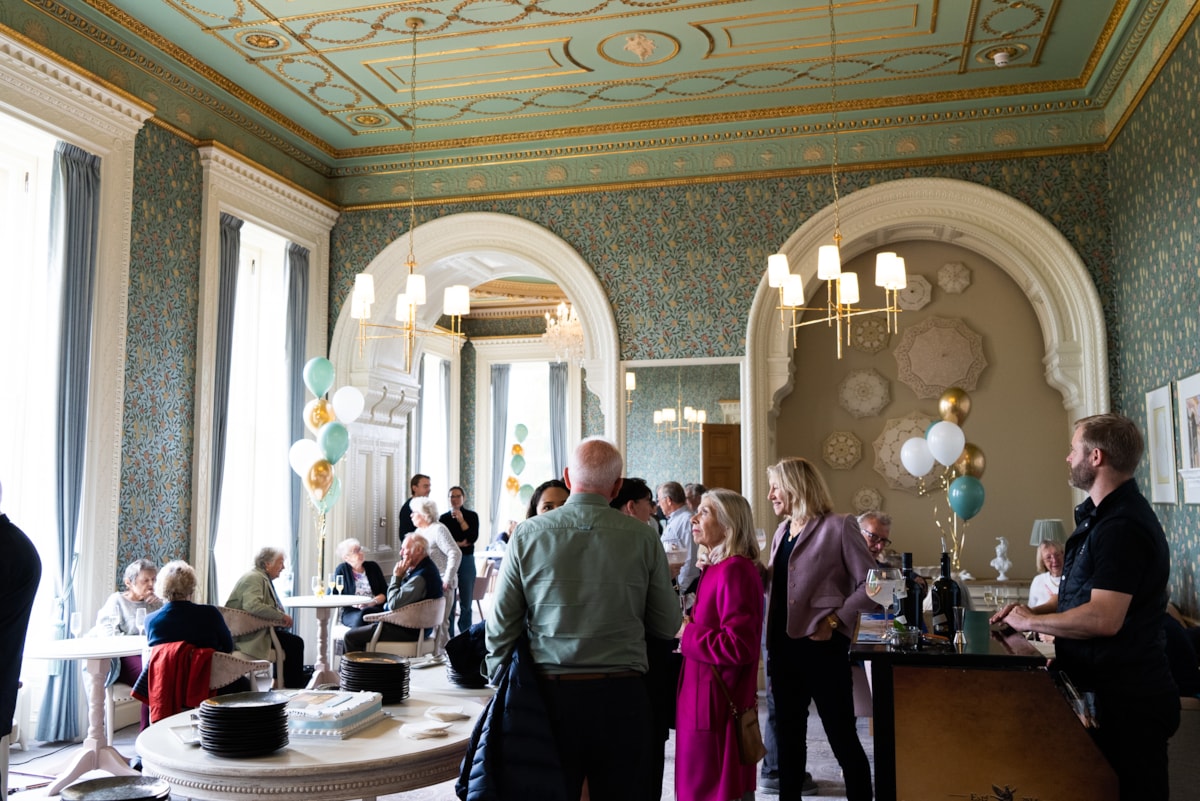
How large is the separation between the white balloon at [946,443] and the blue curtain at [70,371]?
5.98 m

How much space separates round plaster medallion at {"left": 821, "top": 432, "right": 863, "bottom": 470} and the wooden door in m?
0.99

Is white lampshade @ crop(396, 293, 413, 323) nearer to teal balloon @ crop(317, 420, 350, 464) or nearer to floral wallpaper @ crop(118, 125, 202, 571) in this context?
teal balloon @ crop(317, 420, 350, 464)

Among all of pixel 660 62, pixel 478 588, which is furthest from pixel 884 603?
pixel 478 588

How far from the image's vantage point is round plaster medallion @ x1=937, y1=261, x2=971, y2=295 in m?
8.48

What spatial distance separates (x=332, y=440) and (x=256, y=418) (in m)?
1.57

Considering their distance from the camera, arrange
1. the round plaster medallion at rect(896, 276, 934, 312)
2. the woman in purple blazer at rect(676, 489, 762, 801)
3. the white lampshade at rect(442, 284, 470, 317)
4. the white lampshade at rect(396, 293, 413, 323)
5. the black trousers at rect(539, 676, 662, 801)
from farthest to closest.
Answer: the round plaster medallion at rect(896, 276, 934, 312) < the white lampshade at rect(442, 284, 470, 317) < the white lampshade at rect(396, 293, 413, 323) < the woman in purple blazer at rect(676, 489, 762, 801) < the black trousers at rect(539, 676, 662, 801)

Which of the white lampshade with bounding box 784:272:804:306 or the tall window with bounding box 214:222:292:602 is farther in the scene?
the tall window with bounding box 214:222:292:602

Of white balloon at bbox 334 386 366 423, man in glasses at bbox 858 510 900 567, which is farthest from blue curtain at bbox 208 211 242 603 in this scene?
man in glasses at bbox 858 510 900 567

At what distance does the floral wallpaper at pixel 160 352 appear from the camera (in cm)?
673

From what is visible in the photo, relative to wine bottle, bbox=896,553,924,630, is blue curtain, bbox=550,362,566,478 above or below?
above

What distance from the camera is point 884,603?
11.2 ft

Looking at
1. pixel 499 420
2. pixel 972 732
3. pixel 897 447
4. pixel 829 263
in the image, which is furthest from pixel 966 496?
pixel 499 420

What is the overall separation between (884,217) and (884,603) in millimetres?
5301

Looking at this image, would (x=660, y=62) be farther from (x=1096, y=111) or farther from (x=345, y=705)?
(x=345, y=705)
